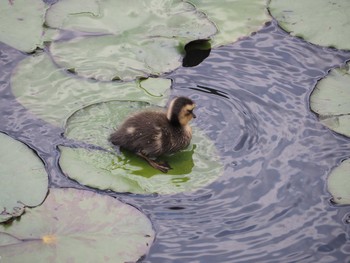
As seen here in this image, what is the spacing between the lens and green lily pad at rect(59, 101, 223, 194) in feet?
16.4

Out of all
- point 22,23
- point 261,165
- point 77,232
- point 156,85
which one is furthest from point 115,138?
point 22,23

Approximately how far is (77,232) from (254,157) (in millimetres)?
1519

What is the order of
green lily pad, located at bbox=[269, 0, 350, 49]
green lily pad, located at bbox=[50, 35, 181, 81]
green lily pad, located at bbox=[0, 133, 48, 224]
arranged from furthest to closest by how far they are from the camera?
green lily pad, located at bbox=[269, 0, 350, 49] → green lily pad, located at bbox=[50, 35, 181, 81] → green lily pad, located at bbox=[0, 133, 48, 224]

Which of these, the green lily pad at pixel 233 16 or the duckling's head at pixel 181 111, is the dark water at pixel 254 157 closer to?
the green lily pad at pixel 233 16

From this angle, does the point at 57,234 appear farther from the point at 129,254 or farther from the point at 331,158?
the point at 331,158

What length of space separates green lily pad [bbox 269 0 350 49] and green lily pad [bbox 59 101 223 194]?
1575mm

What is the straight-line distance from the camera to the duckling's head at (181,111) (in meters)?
5.36

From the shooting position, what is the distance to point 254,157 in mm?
5406

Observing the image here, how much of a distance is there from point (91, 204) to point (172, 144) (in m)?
0.88

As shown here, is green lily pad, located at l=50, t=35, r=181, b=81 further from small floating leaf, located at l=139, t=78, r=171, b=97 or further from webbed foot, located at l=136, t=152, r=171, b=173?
webbed foot, located at l=136, t=152, r=171, b=173

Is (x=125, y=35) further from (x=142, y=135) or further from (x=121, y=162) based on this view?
(x=121, y=162)

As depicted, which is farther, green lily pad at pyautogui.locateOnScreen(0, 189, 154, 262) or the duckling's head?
the duckling's head

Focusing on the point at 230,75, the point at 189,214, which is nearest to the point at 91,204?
the point at 189,214

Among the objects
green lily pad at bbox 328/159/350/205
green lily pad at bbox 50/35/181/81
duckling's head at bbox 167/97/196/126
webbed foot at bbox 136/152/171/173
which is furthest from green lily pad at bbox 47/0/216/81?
green lily pad at bbox 328/159/350/205
